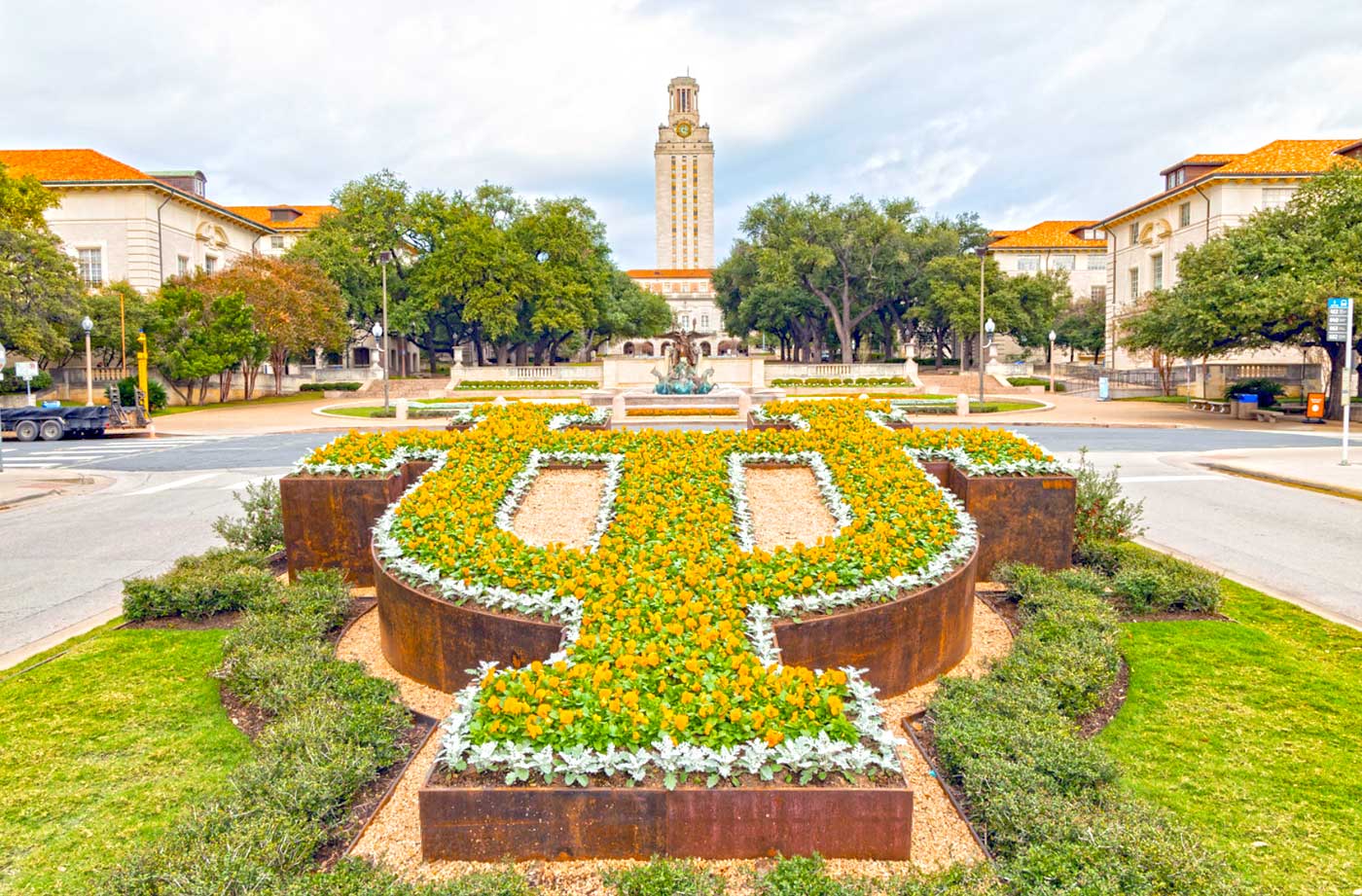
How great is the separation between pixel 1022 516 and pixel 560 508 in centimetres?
459

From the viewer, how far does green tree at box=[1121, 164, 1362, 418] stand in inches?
1086

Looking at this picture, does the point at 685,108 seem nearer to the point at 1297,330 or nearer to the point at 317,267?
the point at 317,267

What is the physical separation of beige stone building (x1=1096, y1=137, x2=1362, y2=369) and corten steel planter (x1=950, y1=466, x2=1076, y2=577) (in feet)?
141

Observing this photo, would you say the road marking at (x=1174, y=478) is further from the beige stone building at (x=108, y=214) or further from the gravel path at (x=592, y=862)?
the beige stone building at (x=108, y=214)

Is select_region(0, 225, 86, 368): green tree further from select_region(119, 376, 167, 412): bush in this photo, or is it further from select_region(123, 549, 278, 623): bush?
select_region(123, 549, 278, 623): bush

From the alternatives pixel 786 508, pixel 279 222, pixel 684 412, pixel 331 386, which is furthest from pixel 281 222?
pixel 786 508

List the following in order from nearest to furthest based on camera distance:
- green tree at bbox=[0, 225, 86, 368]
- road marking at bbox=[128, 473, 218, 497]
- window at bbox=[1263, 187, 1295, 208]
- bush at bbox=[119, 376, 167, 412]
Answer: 1. road marking at bbox=[128, 473, 218, 497]
2. green tree at bbox=[0, 225, 86, 368]
3. bush at bbox=[119, 376, 167, 412]
4. window at bbox=[1263, 187, 1295, 208]

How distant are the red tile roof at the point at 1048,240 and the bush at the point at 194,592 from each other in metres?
74.0

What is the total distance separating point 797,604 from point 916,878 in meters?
2.12

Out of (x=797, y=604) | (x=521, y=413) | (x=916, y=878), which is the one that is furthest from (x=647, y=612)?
(x=521, y=413)

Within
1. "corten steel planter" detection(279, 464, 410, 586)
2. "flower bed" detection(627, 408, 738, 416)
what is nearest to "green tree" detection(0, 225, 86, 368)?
"flower bed" detection(627, 408, 738, 416)

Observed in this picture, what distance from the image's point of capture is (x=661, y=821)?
378 cm

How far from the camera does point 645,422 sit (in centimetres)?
2483

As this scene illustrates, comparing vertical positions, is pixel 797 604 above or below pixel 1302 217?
below
